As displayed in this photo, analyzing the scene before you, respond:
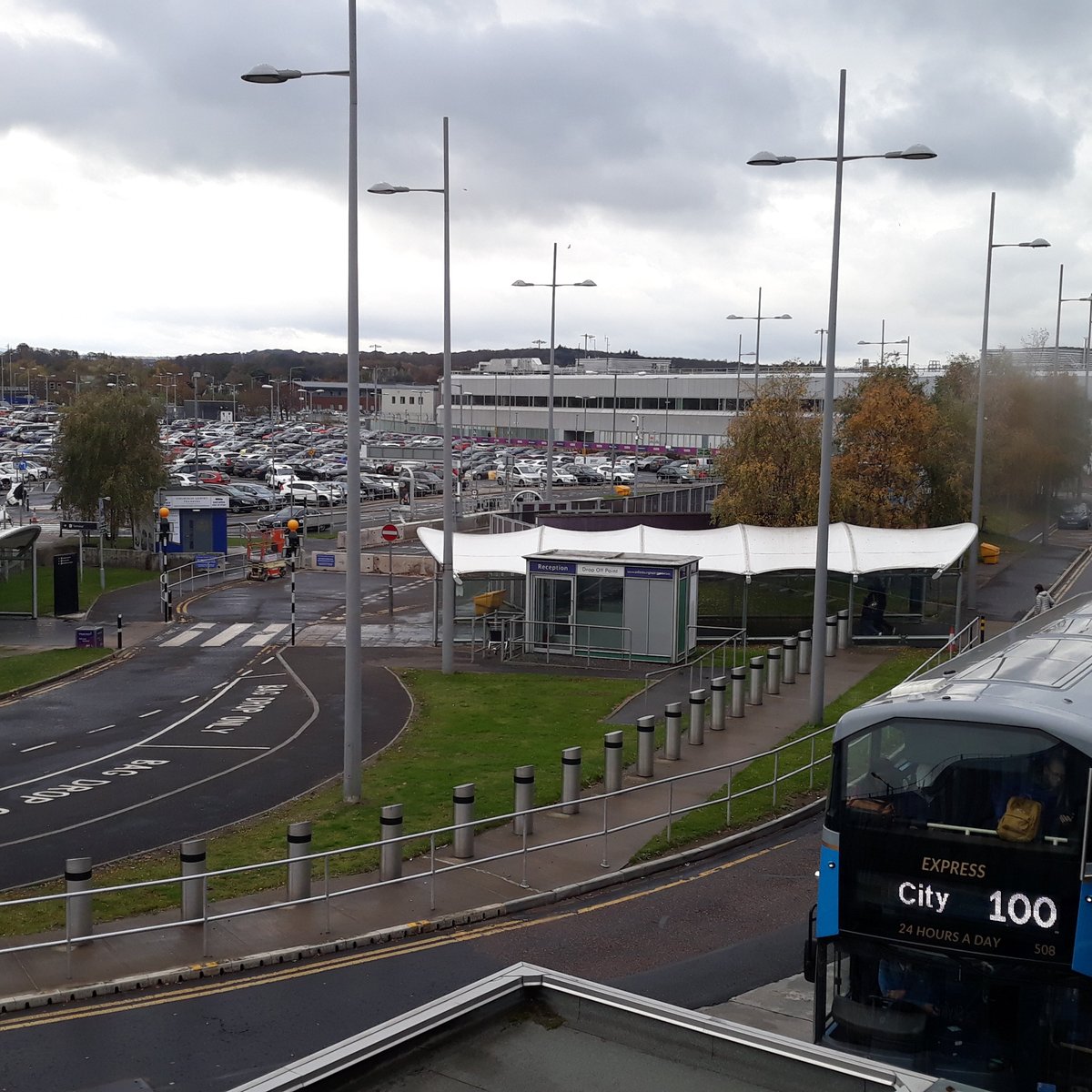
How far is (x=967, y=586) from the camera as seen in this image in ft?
125

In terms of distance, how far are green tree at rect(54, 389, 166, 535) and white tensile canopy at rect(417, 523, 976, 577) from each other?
18.9m

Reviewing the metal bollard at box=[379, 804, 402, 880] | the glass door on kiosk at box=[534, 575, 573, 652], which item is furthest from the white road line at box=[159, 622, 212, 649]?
the metal bollard at box=[379, 804, 402, 880]

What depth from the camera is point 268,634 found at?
3381 centimetres

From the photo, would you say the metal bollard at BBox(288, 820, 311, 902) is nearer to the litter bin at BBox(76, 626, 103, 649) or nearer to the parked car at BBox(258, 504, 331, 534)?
the litter bin at BBox(76, 626, 103, 649)

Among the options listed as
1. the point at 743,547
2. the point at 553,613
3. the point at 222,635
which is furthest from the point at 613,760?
the point at 222,635

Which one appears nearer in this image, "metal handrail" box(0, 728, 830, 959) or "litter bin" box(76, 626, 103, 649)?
"metal handrail" box(0, 728, 830, 959)

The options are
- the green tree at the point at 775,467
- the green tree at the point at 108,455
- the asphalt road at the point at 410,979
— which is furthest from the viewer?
the green tree at the point at 108,455

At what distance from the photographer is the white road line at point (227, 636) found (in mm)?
32344

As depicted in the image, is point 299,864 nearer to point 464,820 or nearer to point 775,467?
point 464,820

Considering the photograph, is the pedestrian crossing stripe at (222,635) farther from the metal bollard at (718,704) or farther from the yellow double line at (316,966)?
the yellow double line at (316,966)

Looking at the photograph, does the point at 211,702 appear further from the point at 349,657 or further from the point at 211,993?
the point at 211,993

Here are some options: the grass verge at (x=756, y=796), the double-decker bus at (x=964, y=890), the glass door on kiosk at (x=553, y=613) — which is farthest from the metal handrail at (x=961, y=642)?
the double-decker bus at (x=964, y=890)

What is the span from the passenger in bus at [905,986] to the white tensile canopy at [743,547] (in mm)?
22541

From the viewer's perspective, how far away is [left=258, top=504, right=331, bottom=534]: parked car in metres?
A: 58.0
